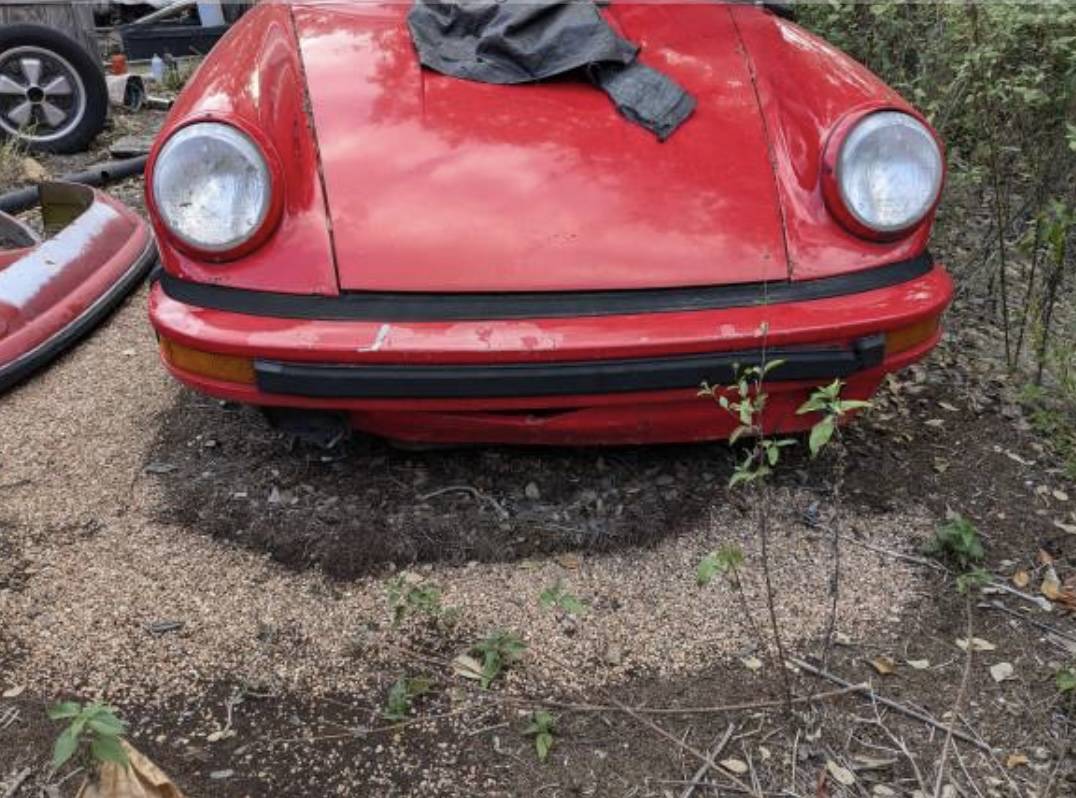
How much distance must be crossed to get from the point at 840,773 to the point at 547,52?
72.7 inches

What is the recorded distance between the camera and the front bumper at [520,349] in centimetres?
209

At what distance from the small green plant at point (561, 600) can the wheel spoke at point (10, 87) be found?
465cm

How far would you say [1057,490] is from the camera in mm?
2654

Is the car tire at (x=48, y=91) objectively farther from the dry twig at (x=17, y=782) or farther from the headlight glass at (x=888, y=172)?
the headlight glass at (x=888, y=172)

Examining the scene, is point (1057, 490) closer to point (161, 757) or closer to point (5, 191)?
point (161, 757)

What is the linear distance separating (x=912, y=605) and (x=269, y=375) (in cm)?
148

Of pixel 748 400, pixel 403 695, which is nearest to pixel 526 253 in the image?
pixel 748 400

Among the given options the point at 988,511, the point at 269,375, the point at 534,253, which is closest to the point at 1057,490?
the point at 988,511

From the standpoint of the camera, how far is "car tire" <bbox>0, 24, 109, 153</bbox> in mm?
5320

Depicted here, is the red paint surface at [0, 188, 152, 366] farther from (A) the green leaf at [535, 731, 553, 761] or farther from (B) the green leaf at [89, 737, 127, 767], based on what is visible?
(A) the green leaf at [535, 731, 553, 761]

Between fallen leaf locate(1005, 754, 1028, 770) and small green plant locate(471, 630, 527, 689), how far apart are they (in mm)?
929

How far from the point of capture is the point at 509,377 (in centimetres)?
211

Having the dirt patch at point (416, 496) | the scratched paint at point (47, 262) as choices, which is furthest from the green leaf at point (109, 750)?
the scratched paint at point (47, 262)

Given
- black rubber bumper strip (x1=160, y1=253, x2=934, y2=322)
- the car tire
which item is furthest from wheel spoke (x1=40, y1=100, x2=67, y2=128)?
black rubber bumper strip (x1=160, y1=253, x2=934, y2=322)
